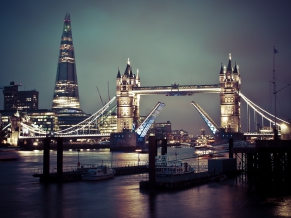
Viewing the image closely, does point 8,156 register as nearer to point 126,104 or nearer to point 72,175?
point 126,104

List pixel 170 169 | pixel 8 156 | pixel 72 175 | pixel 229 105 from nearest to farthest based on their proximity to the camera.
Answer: pixel 170 169 < pixel 72 175 < pixel 8 156 < pixel 229 105

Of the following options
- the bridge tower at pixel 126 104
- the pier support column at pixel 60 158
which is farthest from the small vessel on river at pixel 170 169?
the bridge tower at pixel 126 104

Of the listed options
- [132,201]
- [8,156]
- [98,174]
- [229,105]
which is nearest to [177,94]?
[229,105]

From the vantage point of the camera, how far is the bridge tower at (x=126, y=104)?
138 metres

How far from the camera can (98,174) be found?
58781 millimetres

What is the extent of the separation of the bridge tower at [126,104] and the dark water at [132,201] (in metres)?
82.5

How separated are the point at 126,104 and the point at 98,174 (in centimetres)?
7933

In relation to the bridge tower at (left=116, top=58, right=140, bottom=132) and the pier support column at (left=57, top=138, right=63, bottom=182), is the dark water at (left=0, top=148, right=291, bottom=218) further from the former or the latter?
the bridge tower at (left=116, top=58, right=140, bottom=132)

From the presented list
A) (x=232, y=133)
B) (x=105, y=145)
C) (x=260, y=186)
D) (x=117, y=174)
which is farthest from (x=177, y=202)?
(x=105, y=145)

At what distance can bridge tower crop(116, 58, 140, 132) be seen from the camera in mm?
137625

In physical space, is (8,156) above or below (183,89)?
below

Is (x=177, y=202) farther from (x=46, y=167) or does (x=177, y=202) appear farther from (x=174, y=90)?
(x=174, y=90)

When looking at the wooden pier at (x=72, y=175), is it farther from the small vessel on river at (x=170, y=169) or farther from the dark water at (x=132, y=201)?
the small vessel on river at (x=170, y=169)

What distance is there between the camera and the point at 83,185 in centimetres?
5425
